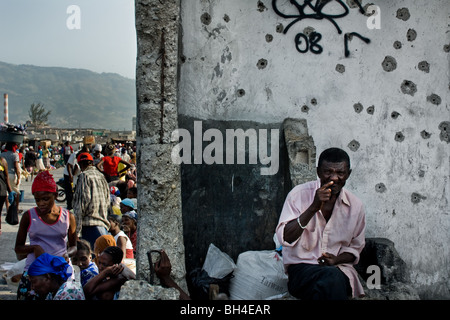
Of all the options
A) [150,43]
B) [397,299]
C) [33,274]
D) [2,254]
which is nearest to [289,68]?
[150,43]

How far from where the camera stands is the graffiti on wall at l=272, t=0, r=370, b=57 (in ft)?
17.1

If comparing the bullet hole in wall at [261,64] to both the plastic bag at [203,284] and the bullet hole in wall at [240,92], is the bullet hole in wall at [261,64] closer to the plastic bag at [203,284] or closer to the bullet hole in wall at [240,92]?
the bullet hole in wall at [240,92]

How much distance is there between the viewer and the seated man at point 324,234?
12.2 ft

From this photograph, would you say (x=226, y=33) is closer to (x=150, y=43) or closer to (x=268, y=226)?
(x=150, y=43)

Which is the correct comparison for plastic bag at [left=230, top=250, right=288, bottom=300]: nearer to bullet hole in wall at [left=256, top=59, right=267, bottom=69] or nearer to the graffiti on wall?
bullet hole in wall at [left=256, top=59, right=267, bottom=69]

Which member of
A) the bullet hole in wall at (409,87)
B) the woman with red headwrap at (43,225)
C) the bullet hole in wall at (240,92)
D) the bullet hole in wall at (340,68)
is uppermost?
the bullet hole in wall at (340,68)

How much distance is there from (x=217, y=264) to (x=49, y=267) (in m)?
→ 1.46

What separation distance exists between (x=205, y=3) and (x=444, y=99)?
104 inches

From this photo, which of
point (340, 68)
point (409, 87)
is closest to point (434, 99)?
point (409, 87)

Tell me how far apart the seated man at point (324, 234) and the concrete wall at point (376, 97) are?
3.57 feet

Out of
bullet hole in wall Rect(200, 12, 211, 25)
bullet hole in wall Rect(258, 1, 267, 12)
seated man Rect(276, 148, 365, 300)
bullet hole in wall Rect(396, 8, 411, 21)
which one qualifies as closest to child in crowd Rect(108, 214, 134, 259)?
seated man Rect(276, 148, 365, 300)

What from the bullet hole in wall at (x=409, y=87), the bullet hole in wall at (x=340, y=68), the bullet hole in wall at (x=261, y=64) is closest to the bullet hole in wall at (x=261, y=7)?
the bullet hole in wall at (x=261, y=64)

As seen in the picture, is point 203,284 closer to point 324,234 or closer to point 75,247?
point 324,234

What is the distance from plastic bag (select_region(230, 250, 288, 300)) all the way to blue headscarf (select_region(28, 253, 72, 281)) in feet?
4.76
